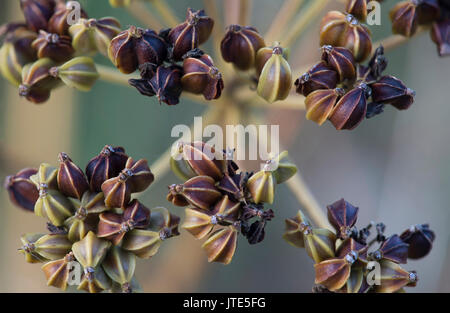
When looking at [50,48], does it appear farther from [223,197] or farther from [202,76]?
[223,197]

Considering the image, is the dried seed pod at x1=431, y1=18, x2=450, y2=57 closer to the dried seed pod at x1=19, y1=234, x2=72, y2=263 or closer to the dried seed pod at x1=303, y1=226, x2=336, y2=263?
the dried seed pod at x1=303, y1=226, x2=336, y2=263

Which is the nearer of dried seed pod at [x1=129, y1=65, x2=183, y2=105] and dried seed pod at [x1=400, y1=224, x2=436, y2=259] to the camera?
dried seed pod at [x1=129, y1=65, x2=183, y2=105]

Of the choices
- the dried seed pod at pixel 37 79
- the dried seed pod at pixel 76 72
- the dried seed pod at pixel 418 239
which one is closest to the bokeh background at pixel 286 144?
the dried seed pod at pixel 37 79

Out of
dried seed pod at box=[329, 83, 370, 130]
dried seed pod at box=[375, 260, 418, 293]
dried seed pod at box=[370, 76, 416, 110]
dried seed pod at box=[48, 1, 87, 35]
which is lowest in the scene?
dried seed pod at box=[375, 260, 418, 293]

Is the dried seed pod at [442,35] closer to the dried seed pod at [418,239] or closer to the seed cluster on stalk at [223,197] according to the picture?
the dried seed pod at [418,239]

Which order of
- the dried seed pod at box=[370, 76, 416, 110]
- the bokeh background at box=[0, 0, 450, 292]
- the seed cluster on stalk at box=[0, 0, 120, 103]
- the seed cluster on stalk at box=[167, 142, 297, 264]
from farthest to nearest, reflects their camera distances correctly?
the bokeh background at box=[0, 0, 450, 292] → the seed cluster on stalk at box=[0, 0, 120, 103] → the dried seed pod at box=[370, 76, 416, 110] → the seed cluster on stalk at box=[167, 142, 297, 264]

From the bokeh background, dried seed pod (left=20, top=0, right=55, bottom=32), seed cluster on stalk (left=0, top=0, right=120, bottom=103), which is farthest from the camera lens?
the bokeh background

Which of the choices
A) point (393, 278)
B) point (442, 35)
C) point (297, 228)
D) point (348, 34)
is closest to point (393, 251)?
point (393, 278)

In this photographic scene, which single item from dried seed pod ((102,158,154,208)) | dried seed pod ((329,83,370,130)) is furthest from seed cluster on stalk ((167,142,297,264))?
dried seed pod ((329,83,370,130))
